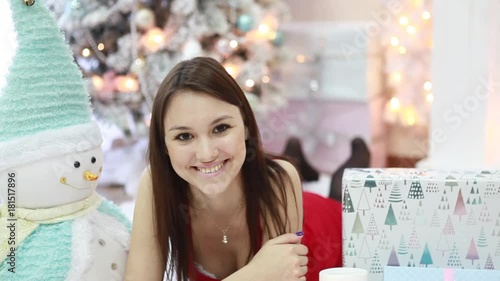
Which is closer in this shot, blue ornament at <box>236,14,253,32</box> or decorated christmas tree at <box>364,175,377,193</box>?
decorated christmas tree at <box>364,175,377,193</box>

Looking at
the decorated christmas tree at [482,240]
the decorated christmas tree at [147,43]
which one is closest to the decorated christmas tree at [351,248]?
the decorated christmas tree at [482,240]

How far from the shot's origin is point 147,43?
2658 mm

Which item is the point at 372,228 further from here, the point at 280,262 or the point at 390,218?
the point at 280,262

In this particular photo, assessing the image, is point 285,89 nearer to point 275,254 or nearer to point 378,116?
point 378,116

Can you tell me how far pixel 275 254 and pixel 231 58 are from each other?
1.63 metres

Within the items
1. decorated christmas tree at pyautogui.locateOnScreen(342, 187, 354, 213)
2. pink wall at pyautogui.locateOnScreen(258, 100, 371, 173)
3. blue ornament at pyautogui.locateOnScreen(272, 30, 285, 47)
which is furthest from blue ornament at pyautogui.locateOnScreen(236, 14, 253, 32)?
Answer: decorated christmas tree at pyautogui.locateOnScreen(342, 187, 354, 213)

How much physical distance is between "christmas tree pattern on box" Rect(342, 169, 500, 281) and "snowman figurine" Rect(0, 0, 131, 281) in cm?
45

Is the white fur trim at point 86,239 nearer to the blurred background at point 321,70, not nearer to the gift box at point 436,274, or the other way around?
the gift box at point 436,274

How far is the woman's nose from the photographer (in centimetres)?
114

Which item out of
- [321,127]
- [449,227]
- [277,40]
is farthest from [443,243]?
[321,127]

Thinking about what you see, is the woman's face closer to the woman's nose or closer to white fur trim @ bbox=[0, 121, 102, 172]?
the woman's nose

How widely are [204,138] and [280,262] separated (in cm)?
26

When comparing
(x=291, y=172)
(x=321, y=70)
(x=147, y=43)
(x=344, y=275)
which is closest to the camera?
(x=344, y=275)

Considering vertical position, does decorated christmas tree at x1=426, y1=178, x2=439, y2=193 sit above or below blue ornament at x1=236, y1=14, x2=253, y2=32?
below
